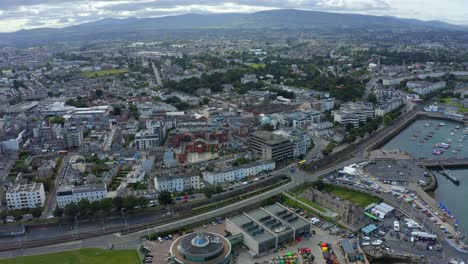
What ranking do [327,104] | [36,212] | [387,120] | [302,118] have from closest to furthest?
[36,212] → [302,118] → [387,120] → [327,104]

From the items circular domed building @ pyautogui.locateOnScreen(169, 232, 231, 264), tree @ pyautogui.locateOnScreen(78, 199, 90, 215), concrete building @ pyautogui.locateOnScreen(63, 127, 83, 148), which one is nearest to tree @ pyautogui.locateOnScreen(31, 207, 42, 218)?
tree @ pyautogui.locateOnScreen(78, 199, 90, 215)

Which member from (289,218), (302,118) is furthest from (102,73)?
(289,218)

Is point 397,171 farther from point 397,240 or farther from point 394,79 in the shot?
point 394,79

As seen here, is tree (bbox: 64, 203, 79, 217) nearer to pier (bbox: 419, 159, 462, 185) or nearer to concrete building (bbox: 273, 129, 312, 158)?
concrete building (bbox: 273, 129, 312, 158)

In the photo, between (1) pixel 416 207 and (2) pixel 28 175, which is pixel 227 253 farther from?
(2) pixel 28 175

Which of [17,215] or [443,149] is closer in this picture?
[17,215]

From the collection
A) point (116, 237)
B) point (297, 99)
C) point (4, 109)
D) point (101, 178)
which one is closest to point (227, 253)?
point (116, 237)

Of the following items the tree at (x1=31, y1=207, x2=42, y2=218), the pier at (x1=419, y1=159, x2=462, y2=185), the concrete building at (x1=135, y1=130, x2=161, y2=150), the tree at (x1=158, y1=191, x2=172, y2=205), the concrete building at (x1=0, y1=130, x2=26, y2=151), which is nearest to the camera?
the tree at (x1=31, y1=207, x2=42, y2=218)
